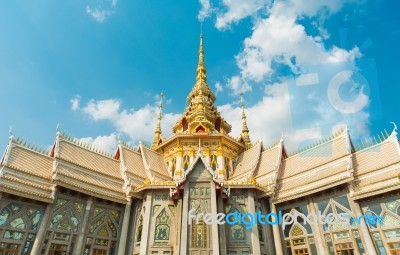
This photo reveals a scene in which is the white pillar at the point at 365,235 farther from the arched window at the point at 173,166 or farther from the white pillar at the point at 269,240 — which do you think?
the arched window at the point at 173,166

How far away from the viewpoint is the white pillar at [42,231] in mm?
17688

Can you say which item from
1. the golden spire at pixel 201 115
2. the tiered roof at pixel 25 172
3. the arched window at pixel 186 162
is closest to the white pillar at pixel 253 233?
the arched window at pixel 186 162

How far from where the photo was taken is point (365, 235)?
17.6 meters

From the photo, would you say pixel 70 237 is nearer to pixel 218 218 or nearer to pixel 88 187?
pixel 88 187

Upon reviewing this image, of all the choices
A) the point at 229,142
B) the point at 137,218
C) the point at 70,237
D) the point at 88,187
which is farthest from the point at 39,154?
the point at 229,142

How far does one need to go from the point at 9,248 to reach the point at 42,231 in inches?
76.3

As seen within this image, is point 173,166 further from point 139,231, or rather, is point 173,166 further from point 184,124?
point 184,124

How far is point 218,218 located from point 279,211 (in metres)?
5.43

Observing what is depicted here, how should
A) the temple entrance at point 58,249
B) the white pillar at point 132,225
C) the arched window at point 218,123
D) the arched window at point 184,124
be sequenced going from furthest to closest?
the arched window at point 218,123 → the arched window at point 184,124 → the white pillar at point 132,225 → the temple entrance at point 58,249

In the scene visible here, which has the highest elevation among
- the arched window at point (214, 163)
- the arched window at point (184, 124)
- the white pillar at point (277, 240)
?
the arched window at point (184, 124)

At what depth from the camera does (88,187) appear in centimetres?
2122

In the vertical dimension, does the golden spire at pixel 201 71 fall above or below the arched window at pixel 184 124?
above

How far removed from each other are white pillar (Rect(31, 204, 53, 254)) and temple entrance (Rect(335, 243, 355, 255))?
1993cm

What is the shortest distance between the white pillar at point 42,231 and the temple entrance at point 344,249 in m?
19.9
